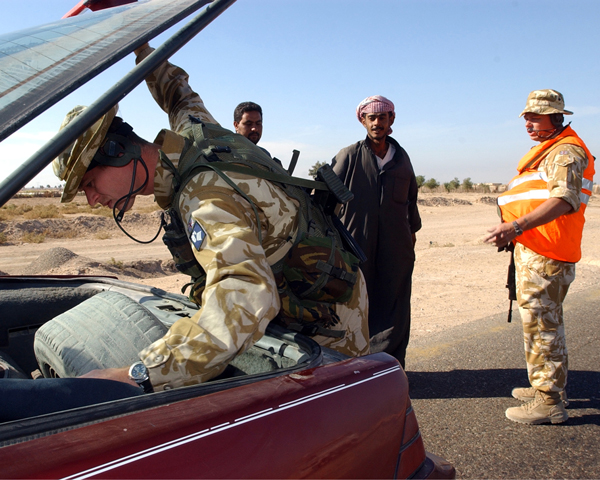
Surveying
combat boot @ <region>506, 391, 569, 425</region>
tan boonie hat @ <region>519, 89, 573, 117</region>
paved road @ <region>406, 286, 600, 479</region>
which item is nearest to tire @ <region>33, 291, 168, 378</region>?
paved road @ <region>406, 286, 600, 479</region>

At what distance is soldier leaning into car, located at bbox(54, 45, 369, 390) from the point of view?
1.38 m

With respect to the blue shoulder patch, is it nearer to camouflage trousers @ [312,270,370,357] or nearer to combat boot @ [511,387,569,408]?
camouflage trousers @ [312,270,370,357]

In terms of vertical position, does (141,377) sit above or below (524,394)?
above

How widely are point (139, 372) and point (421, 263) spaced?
8.53m

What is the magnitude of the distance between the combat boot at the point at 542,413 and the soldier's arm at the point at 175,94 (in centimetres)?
263

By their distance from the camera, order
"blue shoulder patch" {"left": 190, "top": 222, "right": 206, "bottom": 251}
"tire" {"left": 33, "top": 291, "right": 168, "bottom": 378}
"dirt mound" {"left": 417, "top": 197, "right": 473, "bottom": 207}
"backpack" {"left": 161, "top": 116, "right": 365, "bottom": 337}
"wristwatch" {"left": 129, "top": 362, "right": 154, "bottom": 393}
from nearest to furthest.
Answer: "wristwatch" {"left": 129, "top": 362, "right": 154, "bottom": 393}
"blue shoulder patch" {"left": 190, "top": 222, "right": 206, "bottom": 251}
"tire" {"left": 33, "top": 291, "right": 168, "bottom": 378}
"backpack" {"left": 161, "top": 116, "right": 365, "bottom": 337}
"dirt mound" {"left": 417, "top": 197, "right": 473, "bottom": 207}

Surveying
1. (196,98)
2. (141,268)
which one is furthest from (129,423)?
Result: (141,268)

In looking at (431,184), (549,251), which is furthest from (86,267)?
(431,184)

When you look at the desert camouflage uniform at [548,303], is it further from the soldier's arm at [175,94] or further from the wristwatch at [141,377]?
the wristwatch at [141,377]

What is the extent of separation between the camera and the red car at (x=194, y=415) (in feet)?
3.14

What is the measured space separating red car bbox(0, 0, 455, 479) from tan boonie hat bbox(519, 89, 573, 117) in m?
2.40

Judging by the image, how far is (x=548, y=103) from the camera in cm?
319

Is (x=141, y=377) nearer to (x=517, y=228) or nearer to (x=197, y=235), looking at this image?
(x=197, y=235)

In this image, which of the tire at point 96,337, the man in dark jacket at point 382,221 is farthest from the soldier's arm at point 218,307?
the man in dark jacket at point 382,221
